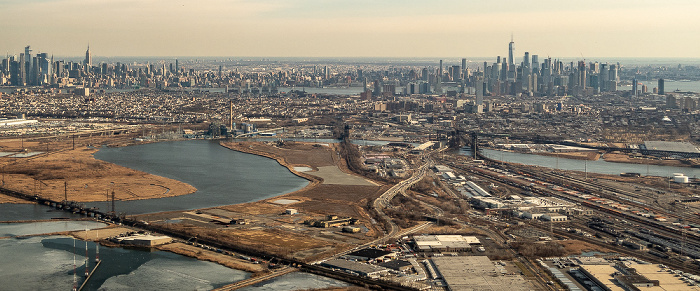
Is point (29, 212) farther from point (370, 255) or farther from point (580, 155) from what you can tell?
point (580, 155)

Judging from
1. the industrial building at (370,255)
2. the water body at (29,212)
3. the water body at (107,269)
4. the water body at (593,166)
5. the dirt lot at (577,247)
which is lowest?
the water body at (107,269)

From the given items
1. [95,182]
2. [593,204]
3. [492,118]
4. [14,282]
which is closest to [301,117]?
[492,118]

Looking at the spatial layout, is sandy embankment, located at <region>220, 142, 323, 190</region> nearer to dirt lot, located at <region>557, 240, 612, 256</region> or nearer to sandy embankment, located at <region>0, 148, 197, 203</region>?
sandy embankment, located at <region>0, 148, 197, 203</region>

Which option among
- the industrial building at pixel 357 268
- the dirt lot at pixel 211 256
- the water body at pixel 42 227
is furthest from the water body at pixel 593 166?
the water body at pixel 42 227

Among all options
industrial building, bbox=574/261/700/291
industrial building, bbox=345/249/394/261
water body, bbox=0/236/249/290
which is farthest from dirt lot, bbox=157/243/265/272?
industrial building, bbox=574/261/700/291

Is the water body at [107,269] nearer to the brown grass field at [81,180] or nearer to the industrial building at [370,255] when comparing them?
the industrial building at [370,255]

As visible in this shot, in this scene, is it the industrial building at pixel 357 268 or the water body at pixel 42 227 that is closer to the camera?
the industrial building at pixel 357 268
